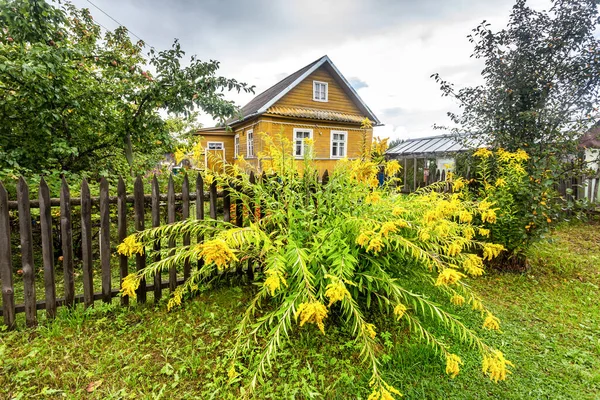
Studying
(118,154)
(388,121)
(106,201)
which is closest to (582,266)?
(106,201)

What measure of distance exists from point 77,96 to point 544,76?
6.09 m

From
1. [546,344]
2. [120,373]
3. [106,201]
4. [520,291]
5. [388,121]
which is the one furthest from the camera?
[388,121]

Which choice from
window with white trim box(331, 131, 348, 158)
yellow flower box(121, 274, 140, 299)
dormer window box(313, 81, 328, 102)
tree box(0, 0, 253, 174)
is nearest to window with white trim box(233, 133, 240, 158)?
dormer window box(313, 81, 328, 102)

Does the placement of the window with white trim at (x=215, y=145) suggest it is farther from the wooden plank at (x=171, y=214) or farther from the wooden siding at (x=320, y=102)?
the wooden plank at (x=171, y=214)

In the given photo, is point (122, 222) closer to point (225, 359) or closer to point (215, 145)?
point (225, 359)

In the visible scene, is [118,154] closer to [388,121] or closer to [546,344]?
[546,344]

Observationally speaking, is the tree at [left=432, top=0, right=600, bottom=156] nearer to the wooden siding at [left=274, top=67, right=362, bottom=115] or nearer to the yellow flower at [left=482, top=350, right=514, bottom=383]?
the yellow flower at [left=482, top=350, right=514, bottom=383]

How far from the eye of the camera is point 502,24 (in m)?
3.85

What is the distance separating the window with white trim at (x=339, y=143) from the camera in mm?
14784

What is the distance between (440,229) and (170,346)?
2.15m

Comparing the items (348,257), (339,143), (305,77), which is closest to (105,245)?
(348,257)

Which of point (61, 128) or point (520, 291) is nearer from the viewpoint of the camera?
point (520, 291)

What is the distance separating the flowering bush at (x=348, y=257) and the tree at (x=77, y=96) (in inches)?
94.1

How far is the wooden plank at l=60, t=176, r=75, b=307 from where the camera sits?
7.40 feet
